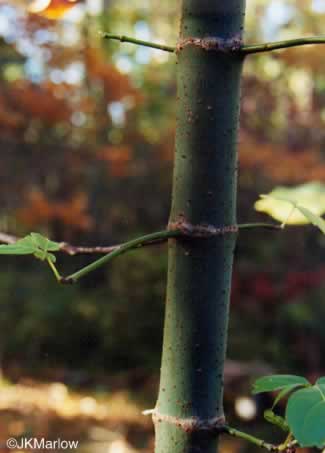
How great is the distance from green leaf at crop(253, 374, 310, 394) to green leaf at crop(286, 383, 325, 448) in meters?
0.04

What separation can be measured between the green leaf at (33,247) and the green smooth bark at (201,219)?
3.7 inches

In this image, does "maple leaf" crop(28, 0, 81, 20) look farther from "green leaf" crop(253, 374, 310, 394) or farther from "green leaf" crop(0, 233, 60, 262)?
"green leaf" crop(253, 374, 310, 394)

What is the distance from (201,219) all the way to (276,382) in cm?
13

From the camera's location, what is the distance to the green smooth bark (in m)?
0.47

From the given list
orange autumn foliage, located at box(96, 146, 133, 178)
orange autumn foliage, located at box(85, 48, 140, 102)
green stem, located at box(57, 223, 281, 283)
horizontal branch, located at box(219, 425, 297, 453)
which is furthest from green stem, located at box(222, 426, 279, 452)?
orange autumn foliage, located at box(85, 48, 140, 102)

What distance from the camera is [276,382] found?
490 mm

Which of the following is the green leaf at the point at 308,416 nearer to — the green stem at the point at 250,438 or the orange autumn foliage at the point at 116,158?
the green stem at the point at 250,438

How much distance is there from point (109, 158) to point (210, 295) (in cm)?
545

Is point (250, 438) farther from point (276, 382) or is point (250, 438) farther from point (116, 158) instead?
point (116, 158)

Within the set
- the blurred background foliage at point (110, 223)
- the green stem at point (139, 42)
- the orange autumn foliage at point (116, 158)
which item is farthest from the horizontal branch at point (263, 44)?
the orange autumn foliage at point (116, 158)

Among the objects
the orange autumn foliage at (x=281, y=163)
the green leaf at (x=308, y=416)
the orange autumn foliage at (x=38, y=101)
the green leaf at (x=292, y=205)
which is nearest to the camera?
the green leaf at (x=308, y=416)

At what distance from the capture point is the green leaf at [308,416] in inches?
15.4

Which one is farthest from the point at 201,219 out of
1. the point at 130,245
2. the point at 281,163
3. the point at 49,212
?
the point at 281,163

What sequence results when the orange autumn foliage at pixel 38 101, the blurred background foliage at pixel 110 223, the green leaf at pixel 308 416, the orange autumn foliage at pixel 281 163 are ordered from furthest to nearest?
the orange autumn foliage at pixel 281 163 < the orange autumn foliage at pixel 38 101 < the blurred background foliage at pixel 110 223 < the green leaf at pixel 308 416
